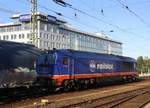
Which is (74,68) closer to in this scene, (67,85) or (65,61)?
(65,61)

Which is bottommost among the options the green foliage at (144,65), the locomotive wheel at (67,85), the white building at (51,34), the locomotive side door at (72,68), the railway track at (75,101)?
the railway track at (75,101)

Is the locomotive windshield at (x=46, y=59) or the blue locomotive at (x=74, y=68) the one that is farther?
the locomotive windshield at (x=46, y=59)

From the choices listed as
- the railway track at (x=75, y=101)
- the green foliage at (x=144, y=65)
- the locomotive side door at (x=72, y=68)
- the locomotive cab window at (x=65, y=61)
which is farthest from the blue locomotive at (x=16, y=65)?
the green foliage at (x=144, y=65)

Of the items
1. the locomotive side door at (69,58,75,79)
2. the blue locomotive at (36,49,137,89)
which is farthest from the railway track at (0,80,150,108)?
the locomotive side door at (69,58,75,79)

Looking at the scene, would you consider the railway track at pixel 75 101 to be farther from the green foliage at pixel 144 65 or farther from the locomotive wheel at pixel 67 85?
the green foliage at pixel 144 65

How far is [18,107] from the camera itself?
1952 centimetres

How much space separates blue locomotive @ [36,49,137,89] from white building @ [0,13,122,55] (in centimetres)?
6251

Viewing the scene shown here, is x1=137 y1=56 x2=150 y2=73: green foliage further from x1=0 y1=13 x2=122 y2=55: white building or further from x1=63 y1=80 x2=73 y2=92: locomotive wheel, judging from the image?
x1=63 y1=80 x2=73 y2=92: locomotive wheel

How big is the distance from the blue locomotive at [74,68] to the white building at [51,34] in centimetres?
6251

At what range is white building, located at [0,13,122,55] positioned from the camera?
112 m

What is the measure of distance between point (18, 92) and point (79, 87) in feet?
29.4

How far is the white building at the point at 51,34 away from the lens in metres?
112

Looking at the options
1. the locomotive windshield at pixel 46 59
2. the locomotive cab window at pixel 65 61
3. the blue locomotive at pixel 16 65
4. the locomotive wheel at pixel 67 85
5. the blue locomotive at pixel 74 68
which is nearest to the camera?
the blue locomotive at pixel 16 65

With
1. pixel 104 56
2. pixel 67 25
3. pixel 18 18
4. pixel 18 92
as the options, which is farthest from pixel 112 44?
pixel 18 92
